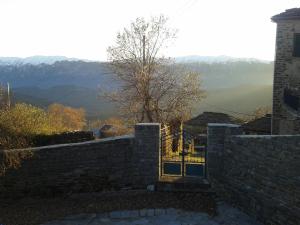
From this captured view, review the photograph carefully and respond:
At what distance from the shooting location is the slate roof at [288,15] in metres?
20.1

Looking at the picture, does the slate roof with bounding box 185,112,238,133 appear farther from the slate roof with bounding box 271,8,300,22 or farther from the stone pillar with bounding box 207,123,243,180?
the stone pillar with bounding box 207,123,243,180

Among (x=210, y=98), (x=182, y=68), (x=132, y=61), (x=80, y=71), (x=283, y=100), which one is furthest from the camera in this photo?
(x=80, y=71)

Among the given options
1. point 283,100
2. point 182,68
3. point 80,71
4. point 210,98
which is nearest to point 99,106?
point 210,98

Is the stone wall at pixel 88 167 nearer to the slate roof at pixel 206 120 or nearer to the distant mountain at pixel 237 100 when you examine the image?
the slate roof at pixel 206 120

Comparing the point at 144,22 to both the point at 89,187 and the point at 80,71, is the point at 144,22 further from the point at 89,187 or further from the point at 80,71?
the point at 80,71

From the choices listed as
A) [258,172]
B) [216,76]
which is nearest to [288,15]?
[258,172]

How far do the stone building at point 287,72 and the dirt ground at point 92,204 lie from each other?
9374 mm

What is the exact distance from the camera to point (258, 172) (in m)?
11.1

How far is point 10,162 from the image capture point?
12.7 m

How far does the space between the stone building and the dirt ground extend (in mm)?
9374

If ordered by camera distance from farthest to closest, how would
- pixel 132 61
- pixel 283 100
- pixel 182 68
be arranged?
pixel 182 68
pixel 132 61
pixel 283 100

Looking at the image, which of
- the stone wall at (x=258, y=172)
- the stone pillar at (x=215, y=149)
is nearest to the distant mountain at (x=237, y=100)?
Result: the stone pillar at (x=215, y=149)

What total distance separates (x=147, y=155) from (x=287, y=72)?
1071 cm

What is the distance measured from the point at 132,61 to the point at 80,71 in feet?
559
